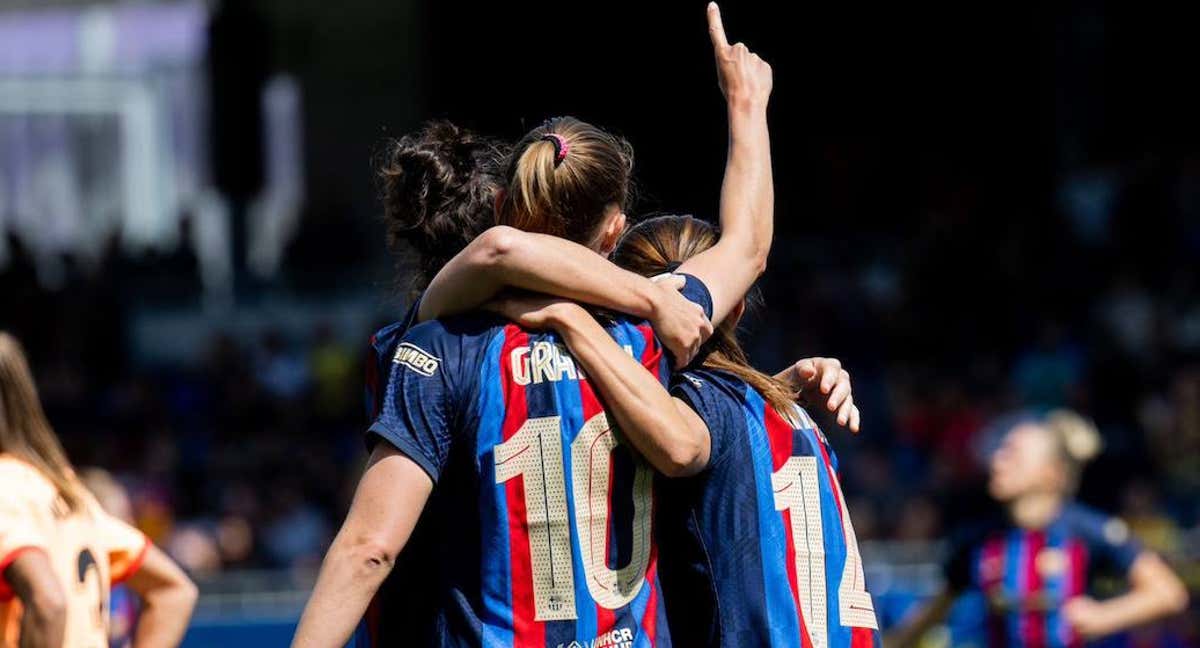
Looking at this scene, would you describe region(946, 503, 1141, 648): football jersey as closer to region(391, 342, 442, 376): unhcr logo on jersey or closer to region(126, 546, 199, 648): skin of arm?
region(126, 546, 199, 648): skin of arm

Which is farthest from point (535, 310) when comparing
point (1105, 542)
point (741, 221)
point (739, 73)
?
point (1105, 542)

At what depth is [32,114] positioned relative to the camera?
17.9 meters

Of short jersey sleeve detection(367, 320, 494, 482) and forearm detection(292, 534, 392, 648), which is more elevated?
short jersey sleeve detection(367, 320, 494, 482)

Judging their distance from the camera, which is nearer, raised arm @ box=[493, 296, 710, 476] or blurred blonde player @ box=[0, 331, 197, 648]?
raised arm @ box=[493, 296, 710, 476]

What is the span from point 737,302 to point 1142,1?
1264 cm

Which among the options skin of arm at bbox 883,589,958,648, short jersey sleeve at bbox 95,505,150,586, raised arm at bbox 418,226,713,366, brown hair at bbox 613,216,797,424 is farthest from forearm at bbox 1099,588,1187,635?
raised arm at bbox 418,226,713,366

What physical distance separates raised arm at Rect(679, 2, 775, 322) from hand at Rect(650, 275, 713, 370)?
0.09 meters

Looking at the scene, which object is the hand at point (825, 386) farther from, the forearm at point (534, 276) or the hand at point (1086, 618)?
the hand at point (1086, 618)

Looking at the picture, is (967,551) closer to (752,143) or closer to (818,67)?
(752,143)

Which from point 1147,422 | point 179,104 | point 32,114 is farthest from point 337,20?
point 1147,422

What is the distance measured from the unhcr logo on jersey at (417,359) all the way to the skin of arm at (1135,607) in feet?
12.2

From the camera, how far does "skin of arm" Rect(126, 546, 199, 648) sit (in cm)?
435

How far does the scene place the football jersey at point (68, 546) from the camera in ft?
12.9

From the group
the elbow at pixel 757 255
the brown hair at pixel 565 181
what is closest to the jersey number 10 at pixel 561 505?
the brown hair at pixel 565 181
